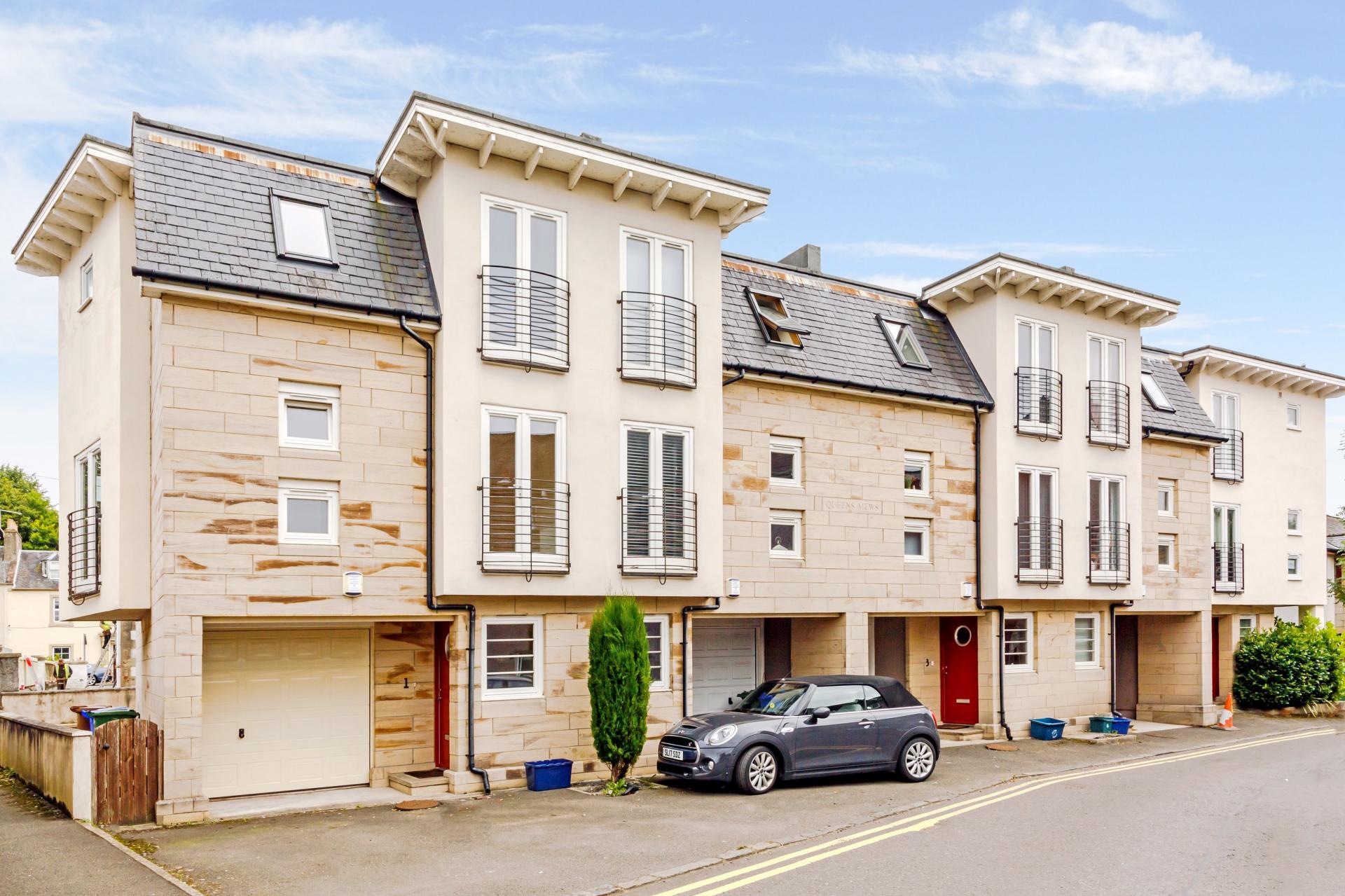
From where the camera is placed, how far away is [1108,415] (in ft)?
73.9

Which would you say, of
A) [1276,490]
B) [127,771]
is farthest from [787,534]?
[1276,490]

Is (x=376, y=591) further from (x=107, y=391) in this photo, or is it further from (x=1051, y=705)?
(x=1051, y=705)

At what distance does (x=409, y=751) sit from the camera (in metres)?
16.0

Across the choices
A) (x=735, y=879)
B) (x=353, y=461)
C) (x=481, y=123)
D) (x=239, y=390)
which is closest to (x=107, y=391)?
(x=239, y=390)

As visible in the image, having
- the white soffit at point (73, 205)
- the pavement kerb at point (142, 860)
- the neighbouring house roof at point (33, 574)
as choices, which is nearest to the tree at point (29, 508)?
the neighbouring house roof at point (33, 574)

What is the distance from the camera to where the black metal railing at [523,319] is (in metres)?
15.4

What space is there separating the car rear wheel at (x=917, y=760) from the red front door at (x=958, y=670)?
562 cm

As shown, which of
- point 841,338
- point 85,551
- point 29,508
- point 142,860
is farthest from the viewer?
point 29,508

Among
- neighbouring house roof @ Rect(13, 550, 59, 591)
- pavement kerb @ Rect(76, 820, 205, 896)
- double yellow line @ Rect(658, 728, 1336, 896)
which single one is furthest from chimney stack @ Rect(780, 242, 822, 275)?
neighbouring house roof @ Rect(13, 550, 59, 591)

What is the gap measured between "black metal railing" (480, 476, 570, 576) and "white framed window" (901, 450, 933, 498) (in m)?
7.51

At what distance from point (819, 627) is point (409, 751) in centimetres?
741

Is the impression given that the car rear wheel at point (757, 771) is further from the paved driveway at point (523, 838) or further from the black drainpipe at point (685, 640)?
the black drainpipe at point (685, 640)

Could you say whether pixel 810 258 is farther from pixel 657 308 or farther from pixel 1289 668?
pixel 1289 668

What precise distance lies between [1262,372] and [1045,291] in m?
10.1
